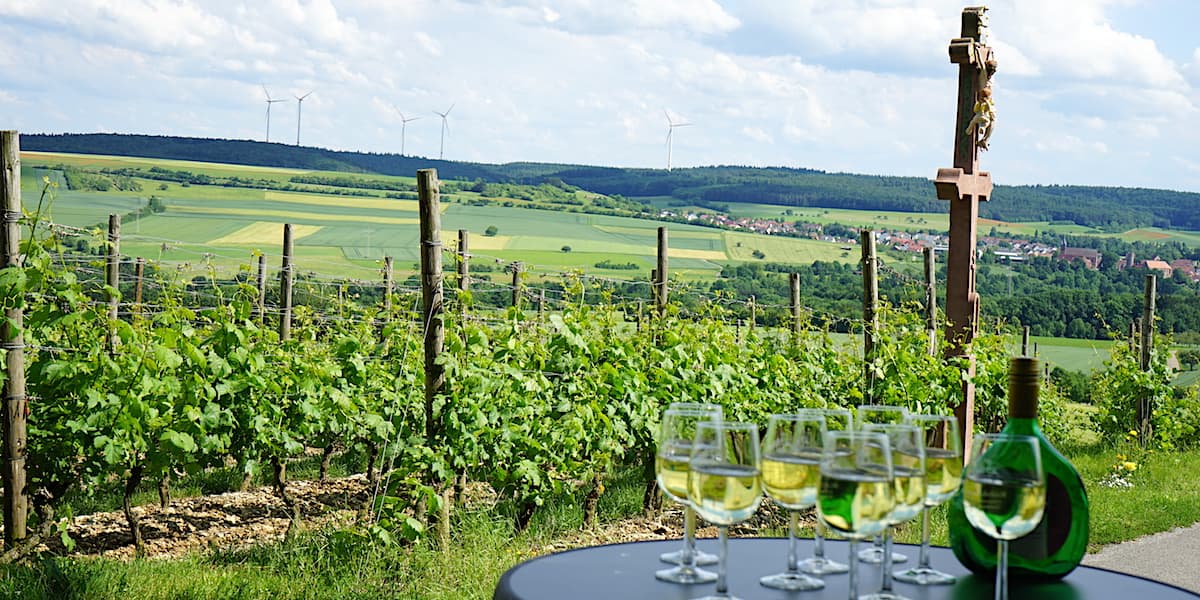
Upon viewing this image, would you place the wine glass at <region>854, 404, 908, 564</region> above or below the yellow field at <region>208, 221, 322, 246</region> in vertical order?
below

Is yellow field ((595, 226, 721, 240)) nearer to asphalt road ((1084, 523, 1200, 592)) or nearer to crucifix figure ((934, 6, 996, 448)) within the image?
asphalt road ((1084, 523, 1200, 592))

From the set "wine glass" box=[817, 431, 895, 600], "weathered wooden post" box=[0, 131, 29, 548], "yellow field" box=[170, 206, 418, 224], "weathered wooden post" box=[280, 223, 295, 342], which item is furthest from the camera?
"yellow field" box=[170, 206, 418, 224]

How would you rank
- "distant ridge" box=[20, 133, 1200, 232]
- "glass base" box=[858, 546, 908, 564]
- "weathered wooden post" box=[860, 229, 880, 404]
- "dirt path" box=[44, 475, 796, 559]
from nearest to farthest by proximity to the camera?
"glass base" box=[858, 546, 908, 564] < "dirt path" box=[44, 475, 796, 559] < "weathered wooden post" box=[860, 229, 880, 404] < "distant ridge" box=[20, 133, 1200, 232]

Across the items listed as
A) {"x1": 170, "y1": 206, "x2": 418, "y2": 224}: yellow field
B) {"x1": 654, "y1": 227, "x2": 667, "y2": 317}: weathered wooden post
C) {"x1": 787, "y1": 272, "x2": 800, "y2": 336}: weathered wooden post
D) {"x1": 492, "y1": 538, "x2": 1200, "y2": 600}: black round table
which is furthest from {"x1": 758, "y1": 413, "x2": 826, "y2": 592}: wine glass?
{"x1": 170, "y1": 206, "x2": 418, "y2": 224}: yellow field

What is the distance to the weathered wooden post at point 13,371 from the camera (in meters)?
4.80

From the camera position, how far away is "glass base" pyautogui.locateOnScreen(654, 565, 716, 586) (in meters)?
1.91

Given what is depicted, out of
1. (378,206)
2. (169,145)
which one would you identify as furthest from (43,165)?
(378,206)

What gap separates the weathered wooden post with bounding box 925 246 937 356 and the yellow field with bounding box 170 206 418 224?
118ft

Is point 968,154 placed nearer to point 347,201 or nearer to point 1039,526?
point 1039,526

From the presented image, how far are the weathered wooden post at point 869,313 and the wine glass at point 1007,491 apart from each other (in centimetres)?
565

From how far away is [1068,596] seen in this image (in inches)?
75.5

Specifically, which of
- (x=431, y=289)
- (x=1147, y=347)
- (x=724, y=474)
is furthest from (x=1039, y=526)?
(x=1147, y=347)

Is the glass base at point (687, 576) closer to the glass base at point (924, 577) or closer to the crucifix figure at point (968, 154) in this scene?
the glass base at point (924, 577)

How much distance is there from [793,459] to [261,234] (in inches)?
1644
